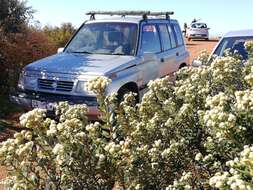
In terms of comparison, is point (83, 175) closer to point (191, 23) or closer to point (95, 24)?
point (95, 24)

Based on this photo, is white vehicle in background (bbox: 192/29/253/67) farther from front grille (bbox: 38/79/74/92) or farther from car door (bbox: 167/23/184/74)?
front grille (bbox: 38/79/74/92)

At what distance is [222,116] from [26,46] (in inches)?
438

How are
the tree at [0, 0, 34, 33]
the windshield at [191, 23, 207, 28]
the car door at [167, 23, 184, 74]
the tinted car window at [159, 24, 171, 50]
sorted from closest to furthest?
the tinted car window at [159, 24, 171, 50] < the car door at [167, 23, 184, 74] < the tree at [0, 0, 34, 33] < the windshield at [191, 23, 207, 28]

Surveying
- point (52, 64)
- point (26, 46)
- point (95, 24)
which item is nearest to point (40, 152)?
point (52, 64)

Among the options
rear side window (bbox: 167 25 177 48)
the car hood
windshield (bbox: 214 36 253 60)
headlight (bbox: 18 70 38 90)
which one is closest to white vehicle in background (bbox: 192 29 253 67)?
windshield (bbox: 214 36 253 60)

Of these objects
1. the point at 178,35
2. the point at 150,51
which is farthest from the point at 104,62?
the point at 178,35

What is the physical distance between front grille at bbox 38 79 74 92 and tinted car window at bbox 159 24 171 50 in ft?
10.0

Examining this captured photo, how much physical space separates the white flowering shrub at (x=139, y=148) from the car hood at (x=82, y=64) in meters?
4.23

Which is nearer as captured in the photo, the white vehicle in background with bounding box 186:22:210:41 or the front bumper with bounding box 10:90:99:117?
the front bumper with bounding box 10:90:99:117

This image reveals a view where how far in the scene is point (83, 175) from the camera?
2803 mm

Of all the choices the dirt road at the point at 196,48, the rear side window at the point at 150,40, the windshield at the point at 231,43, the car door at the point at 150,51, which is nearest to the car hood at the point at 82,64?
the car door at the point at 150,51

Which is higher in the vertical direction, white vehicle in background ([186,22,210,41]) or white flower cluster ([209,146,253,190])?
white flower cluster ([209,146,253,190])

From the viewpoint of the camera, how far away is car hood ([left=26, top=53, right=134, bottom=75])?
790 cm

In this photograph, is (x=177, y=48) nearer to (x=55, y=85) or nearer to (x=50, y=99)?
(x=55, y=85)
